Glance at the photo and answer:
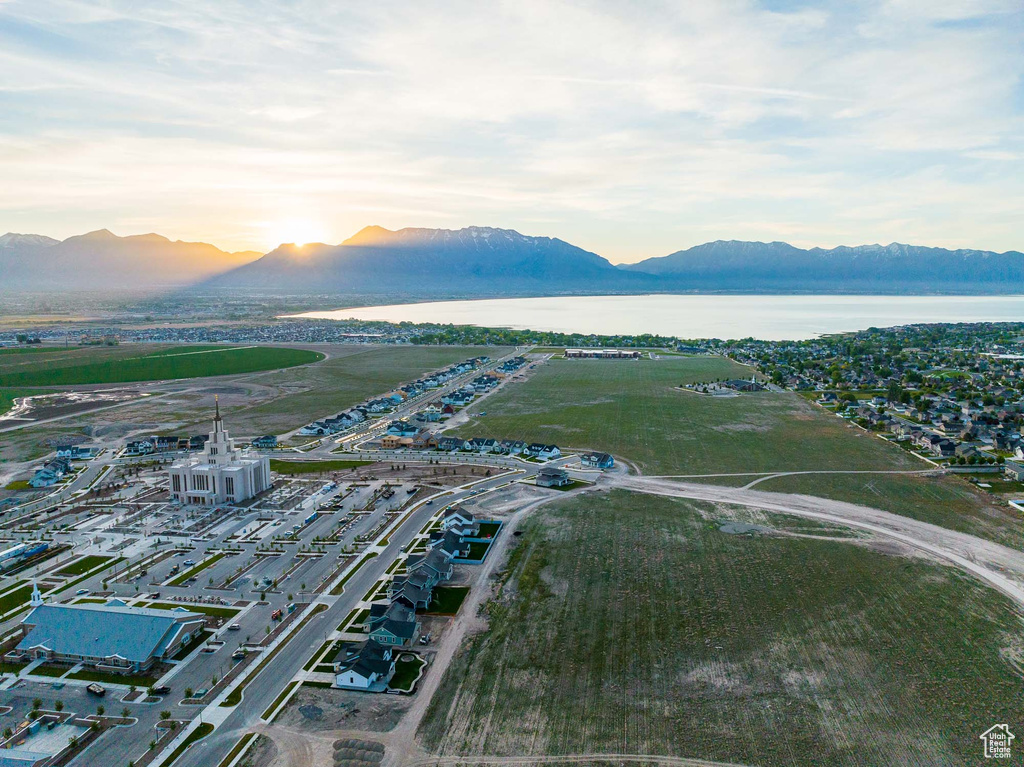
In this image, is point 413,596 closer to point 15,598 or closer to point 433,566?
point 433,566

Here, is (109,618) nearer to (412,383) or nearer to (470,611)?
(470,611)

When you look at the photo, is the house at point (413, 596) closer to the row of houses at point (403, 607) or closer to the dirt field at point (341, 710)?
the row of houses at point (403, 607)

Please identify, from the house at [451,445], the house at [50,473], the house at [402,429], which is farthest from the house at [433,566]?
the house at [50,473]

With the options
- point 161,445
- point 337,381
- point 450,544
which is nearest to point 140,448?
point 161,445

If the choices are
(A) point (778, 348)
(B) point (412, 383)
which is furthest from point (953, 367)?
(B) point (412, 383)

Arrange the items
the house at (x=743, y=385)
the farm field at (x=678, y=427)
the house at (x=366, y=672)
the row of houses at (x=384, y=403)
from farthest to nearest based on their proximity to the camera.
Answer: the house at (x=743, y=385), the row of houses at (x=384, y=403), the farm field at (x=678, y=427), the house at (x=366, y=672)

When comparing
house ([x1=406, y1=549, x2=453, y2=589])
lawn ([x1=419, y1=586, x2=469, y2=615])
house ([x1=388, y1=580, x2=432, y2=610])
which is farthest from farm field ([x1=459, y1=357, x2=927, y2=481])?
house ([x1=388, y1=580, x2=432, y2=610])

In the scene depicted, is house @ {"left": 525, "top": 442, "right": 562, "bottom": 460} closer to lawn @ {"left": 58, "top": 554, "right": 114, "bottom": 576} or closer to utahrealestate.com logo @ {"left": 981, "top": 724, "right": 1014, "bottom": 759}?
lawn @ {"left": 58, "top": 554, "right": 114, "bottom": 576}
